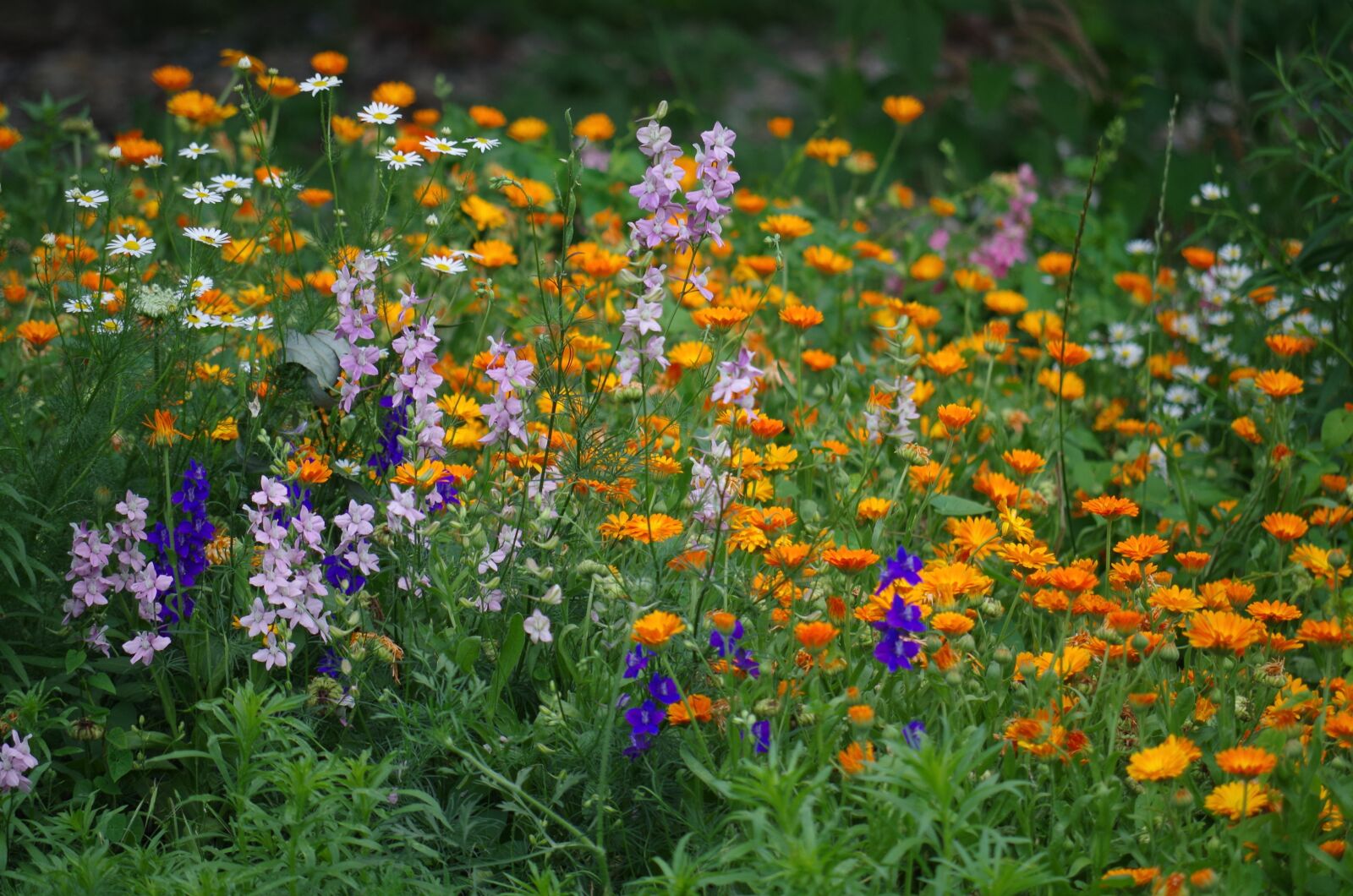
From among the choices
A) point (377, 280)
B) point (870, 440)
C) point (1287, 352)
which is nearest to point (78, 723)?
point (377, 280)

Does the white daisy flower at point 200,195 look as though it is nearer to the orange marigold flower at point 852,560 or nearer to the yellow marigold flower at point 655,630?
the yellow marigold flower at point 655,630

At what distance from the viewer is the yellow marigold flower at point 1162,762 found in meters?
1.69

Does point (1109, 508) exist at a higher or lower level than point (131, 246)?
lower

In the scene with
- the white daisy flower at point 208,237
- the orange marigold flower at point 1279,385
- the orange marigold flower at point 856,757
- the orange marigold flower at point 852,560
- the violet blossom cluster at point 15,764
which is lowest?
the violet blossom cluster at point 15,764

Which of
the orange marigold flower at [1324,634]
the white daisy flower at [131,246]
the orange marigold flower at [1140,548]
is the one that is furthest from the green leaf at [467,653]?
the orange marigold flower at [1324,634]

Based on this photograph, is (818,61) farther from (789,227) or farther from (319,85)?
(319,85)

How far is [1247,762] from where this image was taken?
166 centimetres

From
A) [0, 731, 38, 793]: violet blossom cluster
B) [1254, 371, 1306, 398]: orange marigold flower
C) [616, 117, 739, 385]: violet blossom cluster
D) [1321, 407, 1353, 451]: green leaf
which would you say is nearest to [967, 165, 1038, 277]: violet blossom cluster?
[1321, 407, 1353, 451]: green leaf

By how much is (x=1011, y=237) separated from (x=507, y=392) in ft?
7.71

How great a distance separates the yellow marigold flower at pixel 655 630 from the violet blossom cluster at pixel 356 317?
62 centimetres

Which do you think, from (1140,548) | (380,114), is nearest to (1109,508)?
(1140,548)

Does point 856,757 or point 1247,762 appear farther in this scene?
point 856,757

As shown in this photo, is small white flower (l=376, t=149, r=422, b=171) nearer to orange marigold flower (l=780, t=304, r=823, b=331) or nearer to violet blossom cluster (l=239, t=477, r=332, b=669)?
violet blossom cluster (l=239, t=477, r=332, b=669)

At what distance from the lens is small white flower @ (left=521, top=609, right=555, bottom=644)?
199 centimetres
